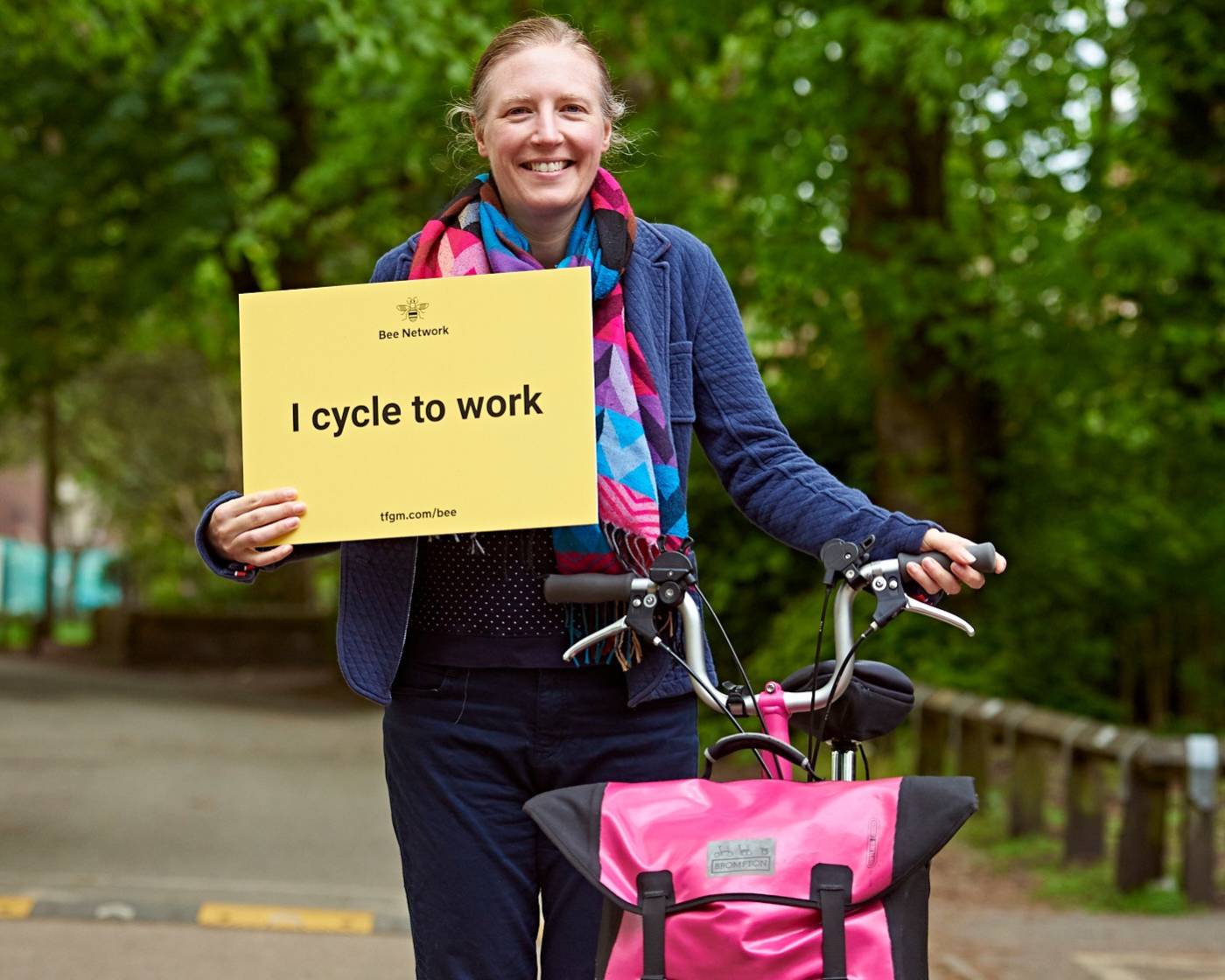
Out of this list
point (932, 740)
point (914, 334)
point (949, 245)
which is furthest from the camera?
point (914, 334)


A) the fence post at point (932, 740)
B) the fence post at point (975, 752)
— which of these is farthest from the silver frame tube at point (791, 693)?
the fence post at point (932, 740)

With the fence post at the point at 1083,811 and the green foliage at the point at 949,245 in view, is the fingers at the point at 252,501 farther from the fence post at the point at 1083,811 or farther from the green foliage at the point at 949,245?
the green foliage at the point at 949,245

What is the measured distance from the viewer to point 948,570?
9.21 ft

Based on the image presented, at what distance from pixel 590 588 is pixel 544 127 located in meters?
0.70

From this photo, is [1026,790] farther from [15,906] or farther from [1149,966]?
[15,906]

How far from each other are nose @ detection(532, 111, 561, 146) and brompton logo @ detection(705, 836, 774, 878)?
107 cm

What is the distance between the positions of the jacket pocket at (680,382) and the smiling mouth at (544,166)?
318mm

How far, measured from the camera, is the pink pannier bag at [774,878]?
8.13ft

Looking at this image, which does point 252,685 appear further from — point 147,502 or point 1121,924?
point 1121,924

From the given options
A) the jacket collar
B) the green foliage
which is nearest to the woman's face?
the jacket collar

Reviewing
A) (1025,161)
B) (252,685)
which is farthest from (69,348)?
(1025,161)

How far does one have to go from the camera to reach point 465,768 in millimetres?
2998

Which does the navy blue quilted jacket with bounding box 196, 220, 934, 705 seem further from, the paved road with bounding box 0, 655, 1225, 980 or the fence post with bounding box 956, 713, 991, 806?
the fence post with bounding box 956, 713, 991, 806

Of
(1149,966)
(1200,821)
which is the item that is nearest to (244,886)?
(1149,966)
